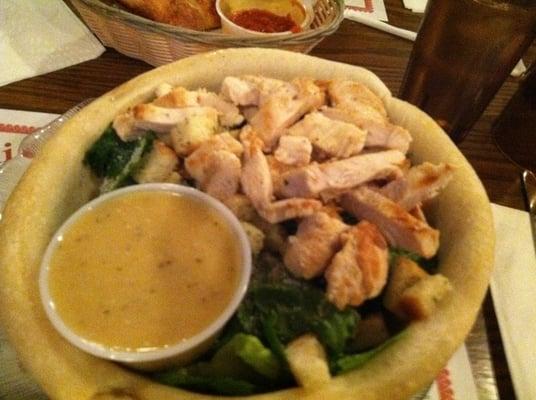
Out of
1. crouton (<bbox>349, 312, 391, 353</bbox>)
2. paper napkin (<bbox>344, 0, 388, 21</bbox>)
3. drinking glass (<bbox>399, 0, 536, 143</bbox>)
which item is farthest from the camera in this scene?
Result: paper napkin (<bbox>344, 0, 388, 21</bbox>)

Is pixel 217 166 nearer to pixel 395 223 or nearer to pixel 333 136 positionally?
pixel 333 136

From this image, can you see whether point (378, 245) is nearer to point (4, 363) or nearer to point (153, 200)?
point (153, 200)

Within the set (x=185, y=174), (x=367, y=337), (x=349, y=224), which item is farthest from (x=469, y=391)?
(x=185, y=174)

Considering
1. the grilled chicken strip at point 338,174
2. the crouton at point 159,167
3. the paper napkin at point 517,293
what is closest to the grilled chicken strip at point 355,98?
the grilled chicken strip at point 338,174

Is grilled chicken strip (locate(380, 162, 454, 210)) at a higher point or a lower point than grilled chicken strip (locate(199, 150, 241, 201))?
higher

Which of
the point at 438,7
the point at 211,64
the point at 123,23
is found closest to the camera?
the point at 211,64

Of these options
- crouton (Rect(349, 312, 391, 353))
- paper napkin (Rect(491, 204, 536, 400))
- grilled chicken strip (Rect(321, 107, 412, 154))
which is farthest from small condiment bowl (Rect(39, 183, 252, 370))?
paper napkin (Rect(491, 204, 536, 400))

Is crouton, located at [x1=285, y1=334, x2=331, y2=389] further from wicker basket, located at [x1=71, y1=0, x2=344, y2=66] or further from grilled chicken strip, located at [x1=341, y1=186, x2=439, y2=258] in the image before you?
wicker basket, located at [x1=71, y1=0, x2=344, y2=66]
